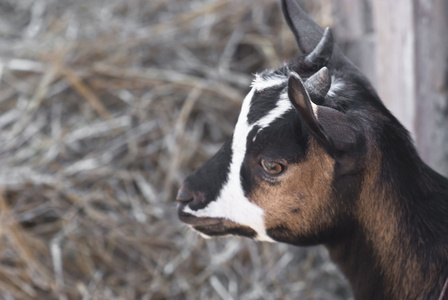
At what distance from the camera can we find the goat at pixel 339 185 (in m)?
1.52

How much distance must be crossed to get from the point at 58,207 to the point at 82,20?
1.49 meters

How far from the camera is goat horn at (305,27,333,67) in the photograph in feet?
5.26

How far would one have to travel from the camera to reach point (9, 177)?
296cm

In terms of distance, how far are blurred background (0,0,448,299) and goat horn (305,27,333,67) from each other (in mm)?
892

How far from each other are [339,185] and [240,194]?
27 centimetres

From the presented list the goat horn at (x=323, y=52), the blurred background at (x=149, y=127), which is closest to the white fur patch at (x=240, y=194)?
the goat horn at (x=323, y=52)

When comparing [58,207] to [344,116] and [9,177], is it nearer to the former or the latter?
[9,177]

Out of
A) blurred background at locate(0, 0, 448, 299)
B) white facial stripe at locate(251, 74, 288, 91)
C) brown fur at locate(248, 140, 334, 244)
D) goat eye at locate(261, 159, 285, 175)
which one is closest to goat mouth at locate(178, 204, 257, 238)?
brown fur at locate(248, 140, 334, 244)

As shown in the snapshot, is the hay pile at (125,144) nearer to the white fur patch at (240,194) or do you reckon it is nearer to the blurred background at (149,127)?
the blurred background at (149,127)

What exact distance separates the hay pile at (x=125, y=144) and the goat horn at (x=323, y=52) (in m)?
1.39

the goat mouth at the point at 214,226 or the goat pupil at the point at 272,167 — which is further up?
the goat pupil at the point at 272,167

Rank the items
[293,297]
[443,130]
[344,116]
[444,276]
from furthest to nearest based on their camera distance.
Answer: [293,297] < [443,130] < [444,276] < [344,116]

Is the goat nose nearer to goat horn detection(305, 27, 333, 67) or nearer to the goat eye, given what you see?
the goat eye

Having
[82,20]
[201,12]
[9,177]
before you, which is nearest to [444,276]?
[9,177]
